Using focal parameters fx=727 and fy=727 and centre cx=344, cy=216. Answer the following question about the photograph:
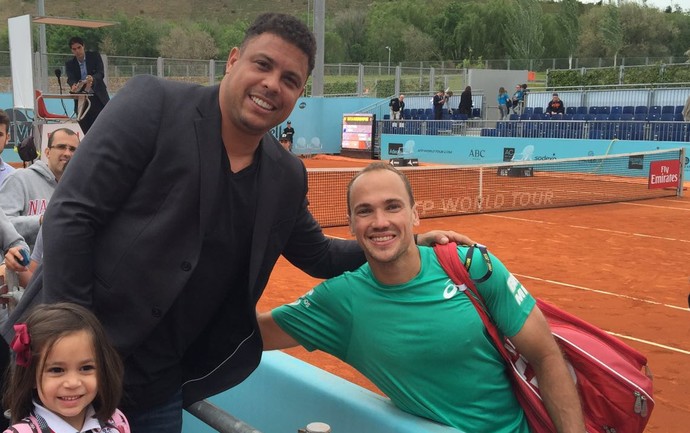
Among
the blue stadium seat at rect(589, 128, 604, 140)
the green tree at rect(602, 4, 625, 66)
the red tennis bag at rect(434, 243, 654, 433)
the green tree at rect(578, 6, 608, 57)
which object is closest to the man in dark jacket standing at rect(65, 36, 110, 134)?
the red tennis bag at rect(434, 243, 654, 433)

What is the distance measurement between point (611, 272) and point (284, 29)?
339 inches

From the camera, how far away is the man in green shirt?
8.43 feet

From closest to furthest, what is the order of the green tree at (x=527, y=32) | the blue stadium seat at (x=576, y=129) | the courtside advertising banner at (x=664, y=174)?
the courtside advertising banner at (x=664, y=174) → the blue stadium seat at (x=576, y=129) → the green tree at (x=527, y=32)

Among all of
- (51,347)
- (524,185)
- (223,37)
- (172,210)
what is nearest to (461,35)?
(223,37)

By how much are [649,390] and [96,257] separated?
1939mm

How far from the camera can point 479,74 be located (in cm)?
3428

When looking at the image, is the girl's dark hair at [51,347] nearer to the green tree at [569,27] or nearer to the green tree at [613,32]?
the green tree at [613,32]

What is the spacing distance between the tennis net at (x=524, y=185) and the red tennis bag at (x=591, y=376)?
37.4 ft

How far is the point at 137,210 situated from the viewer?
2.21m

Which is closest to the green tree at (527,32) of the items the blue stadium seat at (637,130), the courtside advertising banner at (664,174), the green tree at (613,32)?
the green tree at (613,32)

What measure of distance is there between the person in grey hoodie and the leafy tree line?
71.8 m

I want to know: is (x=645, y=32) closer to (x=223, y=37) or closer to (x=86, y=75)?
(x=223, y=37)

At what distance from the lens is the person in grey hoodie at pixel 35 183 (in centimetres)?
507

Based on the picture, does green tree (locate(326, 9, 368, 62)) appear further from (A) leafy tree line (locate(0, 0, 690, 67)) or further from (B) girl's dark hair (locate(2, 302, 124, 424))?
(B) girl's dark hair (locate(2, 302, 124, 424))
